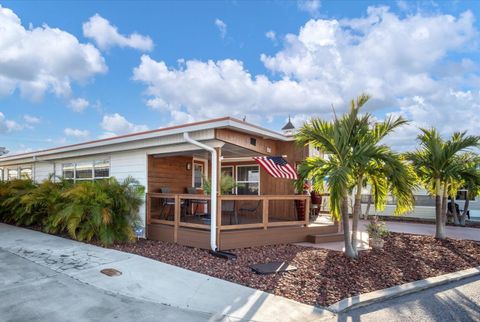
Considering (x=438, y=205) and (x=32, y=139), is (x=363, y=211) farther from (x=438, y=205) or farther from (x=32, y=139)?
(x=32, y=139)

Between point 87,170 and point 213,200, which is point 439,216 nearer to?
point 213,200

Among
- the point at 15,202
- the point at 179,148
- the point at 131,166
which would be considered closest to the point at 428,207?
the point at 179,148

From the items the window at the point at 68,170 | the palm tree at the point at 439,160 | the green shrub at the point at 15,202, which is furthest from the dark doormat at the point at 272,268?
the window at the point at 68,170

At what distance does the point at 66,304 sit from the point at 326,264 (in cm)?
462

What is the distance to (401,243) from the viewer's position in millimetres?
8953

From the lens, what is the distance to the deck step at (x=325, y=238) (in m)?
8.65

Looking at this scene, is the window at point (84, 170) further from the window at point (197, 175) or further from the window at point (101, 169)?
the window at point (197, 175)

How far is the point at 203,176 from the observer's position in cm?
1172

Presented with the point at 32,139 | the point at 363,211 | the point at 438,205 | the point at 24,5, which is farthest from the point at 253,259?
the point at 32,139

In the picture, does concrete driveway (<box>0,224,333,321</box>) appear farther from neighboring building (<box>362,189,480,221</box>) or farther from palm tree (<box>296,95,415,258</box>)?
neighboring building (<box>362,189,480,221</box>)

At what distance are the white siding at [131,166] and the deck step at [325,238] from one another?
475 cm

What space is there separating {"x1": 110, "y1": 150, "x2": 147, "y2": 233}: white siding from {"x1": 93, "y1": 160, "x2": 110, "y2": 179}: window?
367 mm

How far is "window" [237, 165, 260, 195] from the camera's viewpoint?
11.3m

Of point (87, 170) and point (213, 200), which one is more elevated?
point (87, 170)
